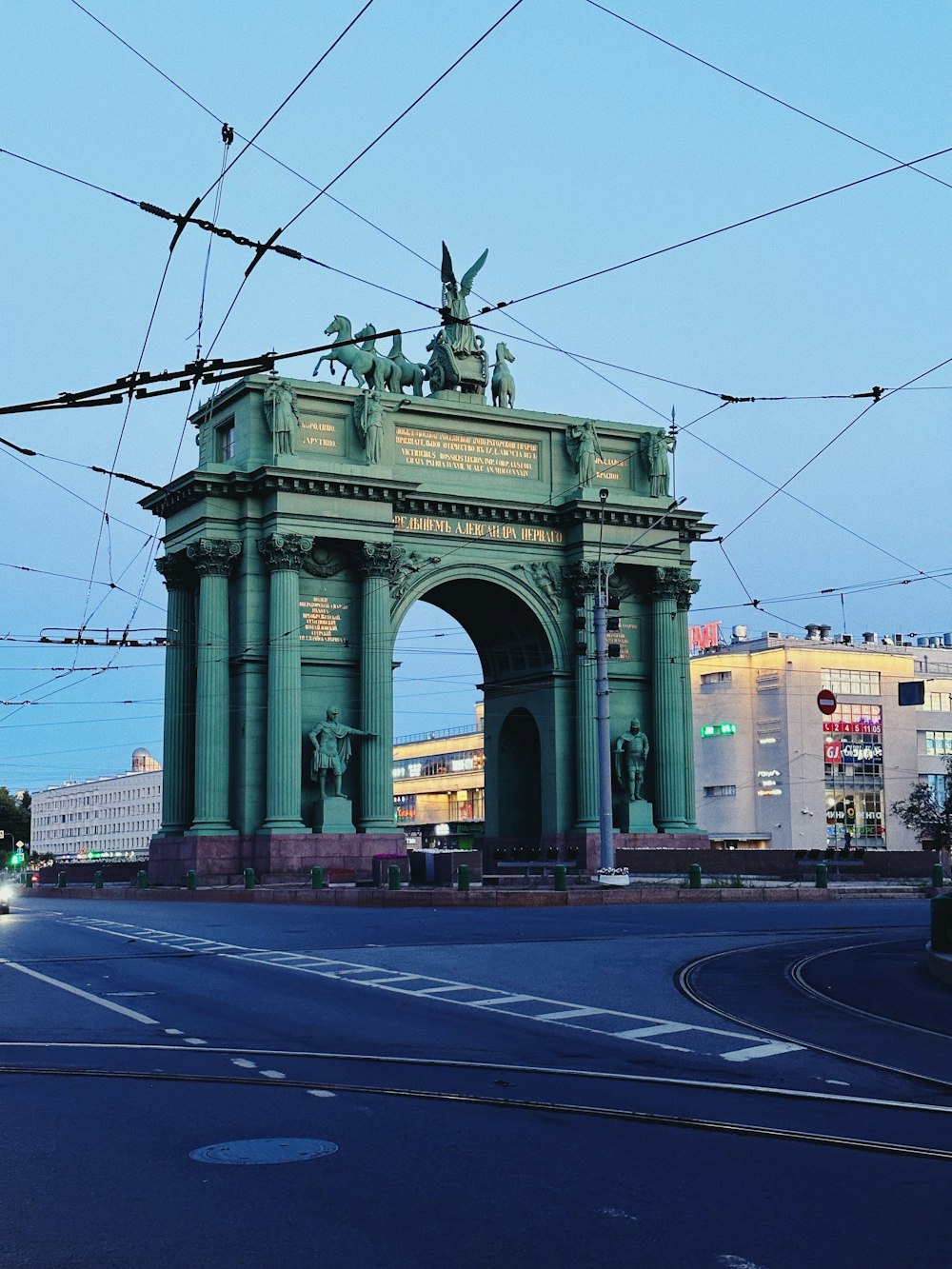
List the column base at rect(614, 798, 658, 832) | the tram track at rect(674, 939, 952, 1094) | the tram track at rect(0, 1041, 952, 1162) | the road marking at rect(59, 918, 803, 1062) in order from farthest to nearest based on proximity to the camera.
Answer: the column base at rect(614, 798, 658, 832)
the road marking at rect(59, 918, 803, 1062)
the tram track at rect(674, 939, 952, 1094)
the tram track at rect(0, 1041, 952, 1162)

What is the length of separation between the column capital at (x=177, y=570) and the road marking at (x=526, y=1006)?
31217 mm

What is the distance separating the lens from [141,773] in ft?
623

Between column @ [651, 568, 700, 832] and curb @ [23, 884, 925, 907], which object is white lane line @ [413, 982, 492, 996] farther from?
column @ [651, 568, 700, 832]

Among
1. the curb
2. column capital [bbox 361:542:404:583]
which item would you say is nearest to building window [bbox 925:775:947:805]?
the curb

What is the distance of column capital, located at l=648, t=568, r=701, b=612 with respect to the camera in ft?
192

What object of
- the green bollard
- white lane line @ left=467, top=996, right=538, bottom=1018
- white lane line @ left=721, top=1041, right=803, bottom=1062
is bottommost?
white lane line @ left=467, top=996, right=538, bottom=1018

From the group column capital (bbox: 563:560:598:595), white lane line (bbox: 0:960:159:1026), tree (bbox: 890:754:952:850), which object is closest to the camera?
white lane line (bbox: 0:960:159:1026)

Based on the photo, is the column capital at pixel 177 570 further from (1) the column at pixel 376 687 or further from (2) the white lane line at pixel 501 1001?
(2) the white lane line at pixel 501 1001

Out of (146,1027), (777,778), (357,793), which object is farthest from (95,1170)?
(777,778)

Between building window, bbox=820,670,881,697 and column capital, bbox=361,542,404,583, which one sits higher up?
building window, bbox=820,670,881,697

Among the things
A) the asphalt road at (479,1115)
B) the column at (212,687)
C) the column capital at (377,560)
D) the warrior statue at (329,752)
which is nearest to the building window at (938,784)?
the column capital at (377,560)

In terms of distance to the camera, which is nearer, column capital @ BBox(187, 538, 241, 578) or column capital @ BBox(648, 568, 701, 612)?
column capital @ BBox(187, 538, 241, 578)

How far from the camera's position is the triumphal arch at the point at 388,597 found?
51.2m

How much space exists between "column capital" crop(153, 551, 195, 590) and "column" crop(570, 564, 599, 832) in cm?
1425
